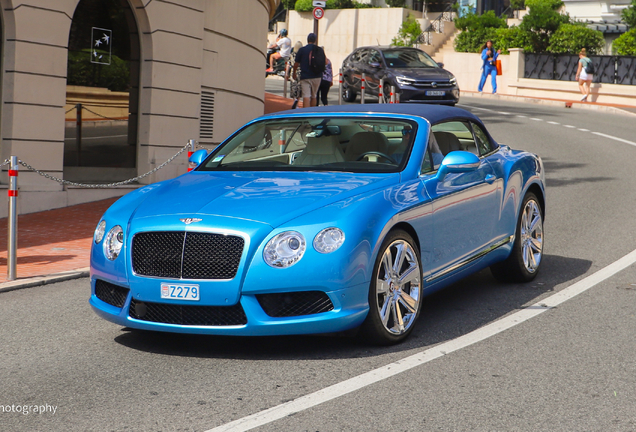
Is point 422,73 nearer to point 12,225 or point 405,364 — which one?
point 12,225

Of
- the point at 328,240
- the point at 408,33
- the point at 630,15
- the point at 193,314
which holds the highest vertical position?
the point at 630,15

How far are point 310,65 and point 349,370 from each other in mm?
15074

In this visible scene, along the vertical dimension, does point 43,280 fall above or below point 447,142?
below

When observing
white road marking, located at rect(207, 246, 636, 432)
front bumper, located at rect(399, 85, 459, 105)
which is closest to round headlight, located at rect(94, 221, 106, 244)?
white road marking, located at rect(207, 246, 636, 432)

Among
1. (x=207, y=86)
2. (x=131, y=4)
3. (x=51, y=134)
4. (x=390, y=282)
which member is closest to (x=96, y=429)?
(x=390, y=282)

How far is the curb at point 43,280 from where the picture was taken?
762 centimetres

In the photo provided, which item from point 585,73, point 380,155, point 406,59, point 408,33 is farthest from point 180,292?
point 408,33

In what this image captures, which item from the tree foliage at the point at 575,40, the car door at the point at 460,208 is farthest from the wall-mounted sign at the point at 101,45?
the tree foliage at the point at 575,40

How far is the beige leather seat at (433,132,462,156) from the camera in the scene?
22.4 ft

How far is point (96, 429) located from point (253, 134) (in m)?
3.39

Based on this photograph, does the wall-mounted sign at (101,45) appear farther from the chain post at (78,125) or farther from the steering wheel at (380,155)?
the steering wheel at (380,155)

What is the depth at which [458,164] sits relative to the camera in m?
6.16

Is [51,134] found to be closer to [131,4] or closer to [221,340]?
[131,4]

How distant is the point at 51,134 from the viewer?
483 inches
